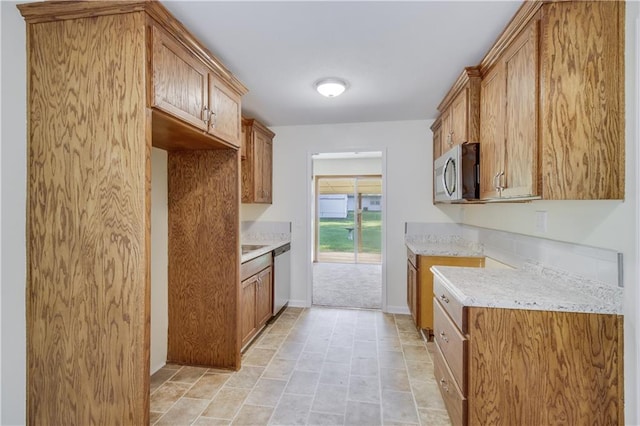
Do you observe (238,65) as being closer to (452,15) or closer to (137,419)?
(452,15)

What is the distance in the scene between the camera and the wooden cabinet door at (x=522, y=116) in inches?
61.6

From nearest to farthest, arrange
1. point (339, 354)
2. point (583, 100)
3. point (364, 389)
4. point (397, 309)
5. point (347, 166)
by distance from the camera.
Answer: point (583, 100)
point (364, 389)
point (339, 354)
point (397, 309)
point (347, 166)

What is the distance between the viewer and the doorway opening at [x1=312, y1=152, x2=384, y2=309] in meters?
7.44

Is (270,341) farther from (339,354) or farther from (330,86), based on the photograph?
(330,86)

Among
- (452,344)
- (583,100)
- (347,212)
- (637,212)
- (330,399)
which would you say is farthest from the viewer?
(347,212)

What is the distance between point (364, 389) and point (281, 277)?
1.92 metres

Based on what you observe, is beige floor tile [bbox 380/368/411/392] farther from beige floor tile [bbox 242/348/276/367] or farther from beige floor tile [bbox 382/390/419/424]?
beige floor tile [bbox 242/348/276/367]

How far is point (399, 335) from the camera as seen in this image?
3305 millimetres

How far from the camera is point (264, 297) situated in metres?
3.41

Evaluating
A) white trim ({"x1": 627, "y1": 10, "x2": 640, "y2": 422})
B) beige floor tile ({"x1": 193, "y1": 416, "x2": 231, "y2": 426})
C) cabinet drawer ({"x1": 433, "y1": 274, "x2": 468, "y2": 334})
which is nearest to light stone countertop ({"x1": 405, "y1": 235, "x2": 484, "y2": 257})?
cabinet drawer ({"x1": 433, "y1": 274, "x2": 468, "y2": 334})

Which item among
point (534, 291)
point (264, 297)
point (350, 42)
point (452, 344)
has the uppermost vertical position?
point (350, 42)

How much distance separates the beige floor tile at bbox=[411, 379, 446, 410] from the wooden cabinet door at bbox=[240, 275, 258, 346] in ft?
4.85

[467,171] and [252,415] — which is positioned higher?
[467,171]

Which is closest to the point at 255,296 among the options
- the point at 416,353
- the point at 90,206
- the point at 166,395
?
the point at 166,395
